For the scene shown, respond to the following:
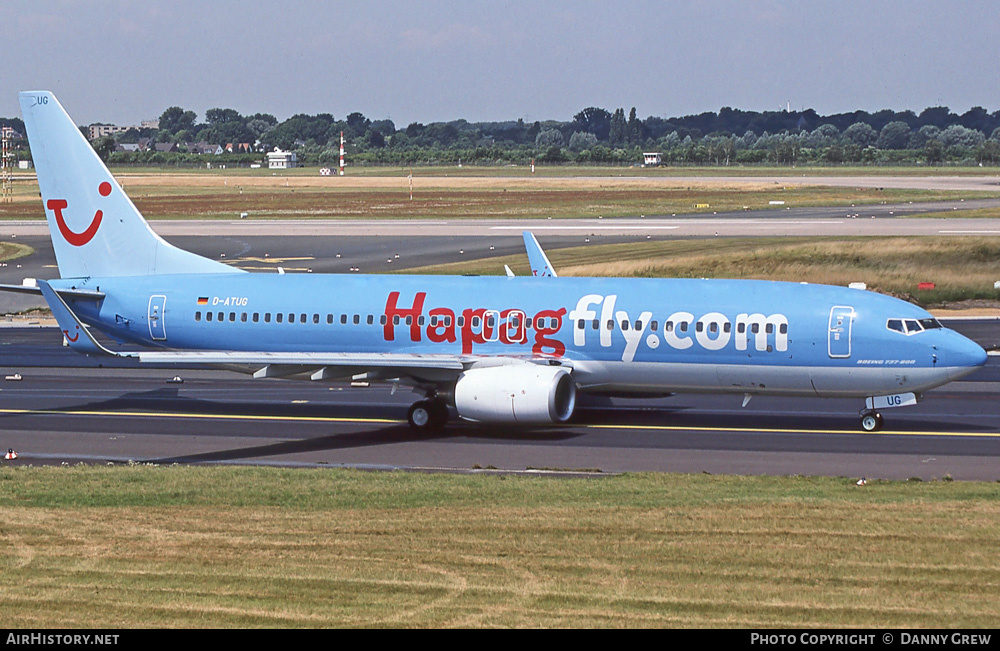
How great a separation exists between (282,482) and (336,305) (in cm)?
1115

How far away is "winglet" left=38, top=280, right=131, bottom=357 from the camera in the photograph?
3359 centimetres

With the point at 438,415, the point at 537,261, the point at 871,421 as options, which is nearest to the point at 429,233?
the point at 537,261

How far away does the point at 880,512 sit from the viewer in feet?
75.0

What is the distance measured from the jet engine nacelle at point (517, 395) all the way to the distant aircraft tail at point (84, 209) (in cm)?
1068

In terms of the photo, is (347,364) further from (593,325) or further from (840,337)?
(840,337)

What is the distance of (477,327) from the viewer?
118 ft

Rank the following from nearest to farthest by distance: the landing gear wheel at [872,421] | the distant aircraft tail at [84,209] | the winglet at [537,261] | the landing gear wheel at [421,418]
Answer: the landing gear wheel at [872,421] < the landing gear wheel at [421,418] < the distant aircraft tail at [84,209] < the winglet at [537,261]

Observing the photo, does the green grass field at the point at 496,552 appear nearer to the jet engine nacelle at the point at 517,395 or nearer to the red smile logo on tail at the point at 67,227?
the jet engine nacelle at the point at 517,395

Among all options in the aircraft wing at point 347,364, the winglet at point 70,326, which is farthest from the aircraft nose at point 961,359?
the winglet at point 70,326

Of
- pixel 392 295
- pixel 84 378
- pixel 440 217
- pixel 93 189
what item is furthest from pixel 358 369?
pixel 440 217

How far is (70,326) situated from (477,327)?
11.1 meters

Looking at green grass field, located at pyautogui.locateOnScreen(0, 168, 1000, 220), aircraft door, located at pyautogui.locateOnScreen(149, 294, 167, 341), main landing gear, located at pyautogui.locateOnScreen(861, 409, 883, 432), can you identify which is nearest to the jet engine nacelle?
main landing gear, located at pyautogui.locateOnScreen(861, 409, 883, 432)

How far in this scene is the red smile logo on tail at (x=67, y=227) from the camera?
39688mm
